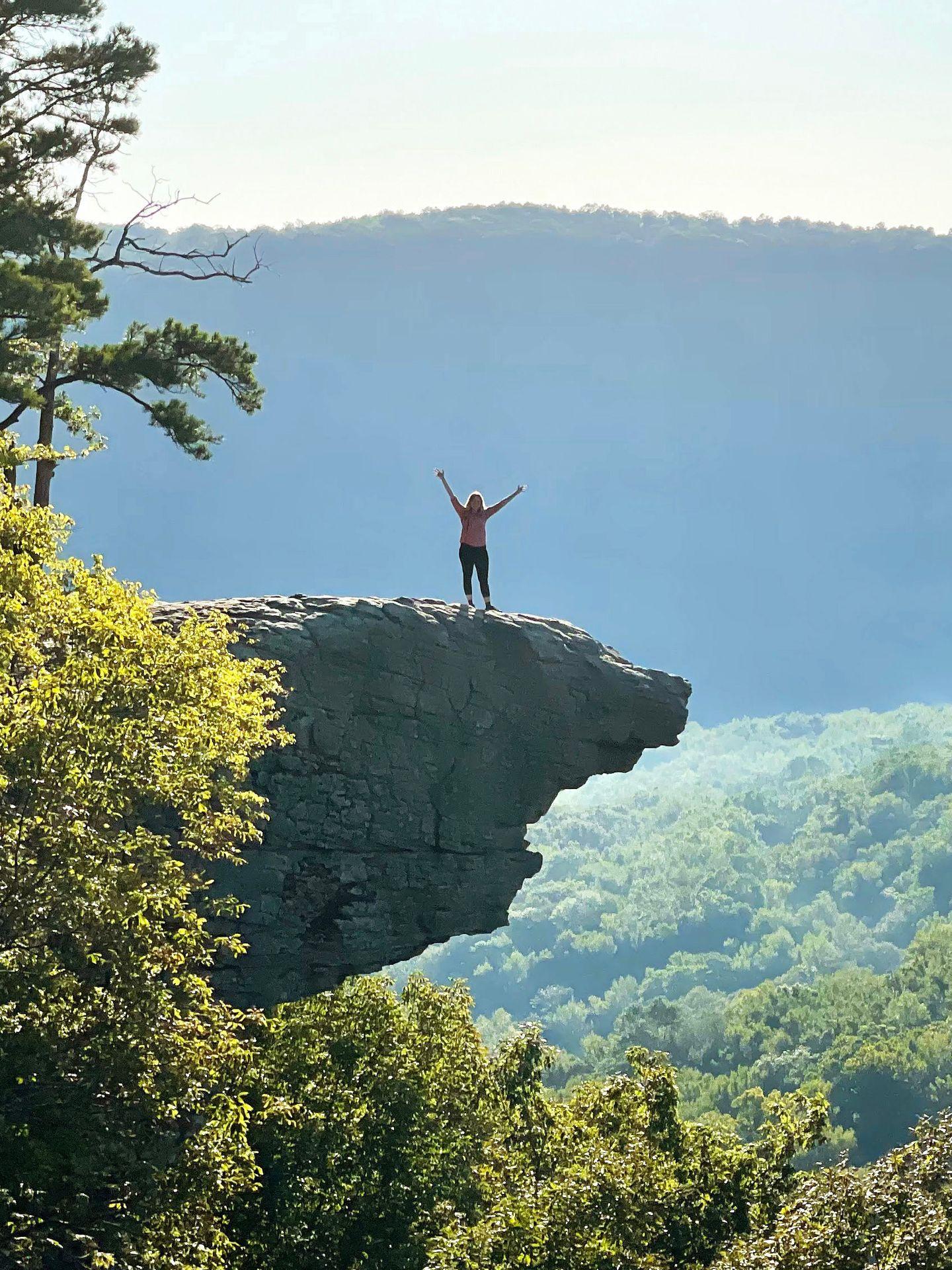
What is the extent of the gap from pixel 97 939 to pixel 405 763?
429 inches

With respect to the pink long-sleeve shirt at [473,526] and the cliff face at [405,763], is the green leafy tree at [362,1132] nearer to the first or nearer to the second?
the cliff face at [405,763]

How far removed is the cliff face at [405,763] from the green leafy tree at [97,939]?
680 cm

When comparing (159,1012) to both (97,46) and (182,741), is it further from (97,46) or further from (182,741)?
(97,46)

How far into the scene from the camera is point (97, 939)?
17.0 m

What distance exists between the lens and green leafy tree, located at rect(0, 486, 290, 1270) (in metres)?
16.5

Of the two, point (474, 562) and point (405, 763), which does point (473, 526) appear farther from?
point (405, 763)

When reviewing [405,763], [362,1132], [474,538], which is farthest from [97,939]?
[474,538]

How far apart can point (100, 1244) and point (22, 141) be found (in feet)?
66.7

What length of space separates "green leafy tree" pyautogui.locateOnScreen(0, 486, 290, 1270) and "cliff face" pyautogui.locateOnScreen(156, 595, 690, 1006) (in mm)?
6800

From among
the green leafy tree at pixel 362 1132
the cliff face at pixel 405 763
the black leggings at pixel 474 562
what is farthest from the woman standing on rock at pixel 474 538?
the green leafy tree at pixel 362 1132

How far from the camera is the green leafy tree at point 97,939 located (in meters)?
16.5

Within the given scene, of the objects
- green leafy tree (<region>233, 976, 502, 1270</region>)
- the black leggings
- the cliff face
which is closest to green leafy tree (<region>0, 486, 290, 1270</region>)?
green leafy tree (<region>233, 976, 502, 1270</region>)

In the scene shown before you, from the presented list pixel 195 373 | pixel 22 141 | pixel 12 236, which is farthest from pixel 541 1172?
pixel 22 141

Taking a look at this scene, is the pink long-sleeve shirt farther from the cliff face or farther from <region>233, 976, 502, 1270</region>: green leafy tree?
<region>233, 976, 502, 1270</region>: green leafy tree
